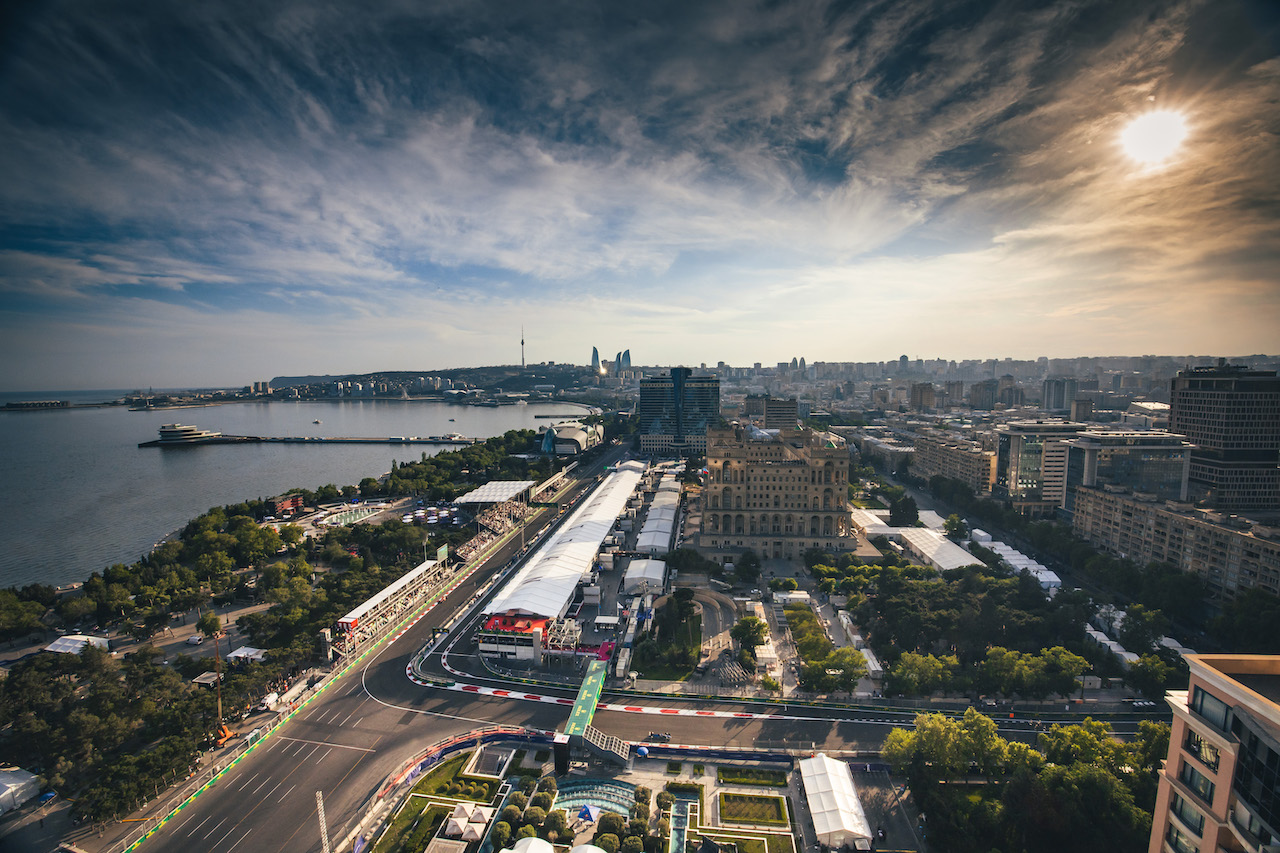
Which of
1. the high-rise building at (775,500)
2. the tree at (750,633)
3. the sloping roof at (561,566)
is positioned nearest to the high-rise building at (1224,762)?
the tree at (750,633)

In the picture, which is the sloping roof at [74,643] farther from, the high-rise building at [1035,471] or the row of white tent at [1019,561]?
the high-rise building at [1035,471]

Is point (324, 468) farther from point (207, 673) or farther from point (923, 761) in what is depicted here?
point (923, 761)

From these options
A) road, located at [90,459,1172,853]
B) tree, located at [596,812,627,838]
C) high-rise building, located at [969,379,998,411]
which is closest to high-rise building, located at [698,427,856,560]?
road, located at [90,459,1172,853]

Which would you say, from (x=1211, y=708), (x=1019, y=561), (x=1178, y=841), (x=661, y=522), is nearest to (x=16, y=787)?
(x=1178, y=841)

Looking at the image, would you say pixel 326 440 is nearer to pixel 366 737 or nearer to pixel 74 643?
pixel 74 643

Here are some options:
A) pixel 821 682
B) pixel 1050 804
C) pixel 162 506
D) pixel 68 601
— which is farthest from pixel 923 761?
pixel 162 506

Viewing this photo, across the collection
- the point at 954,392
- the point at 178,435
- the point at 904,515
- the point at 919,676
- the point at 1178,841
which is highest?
the point at 954,392

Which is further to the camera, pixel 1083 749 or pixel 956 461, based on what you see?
pixel 956 461
